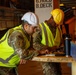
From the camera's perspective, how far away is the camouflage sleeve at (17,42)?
11.5 ft

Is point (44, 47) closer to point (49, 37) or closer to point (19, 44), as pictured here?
point (49, 37)

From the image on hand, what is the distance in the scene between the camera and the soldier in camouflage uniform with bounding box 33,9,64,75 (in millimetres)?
4379

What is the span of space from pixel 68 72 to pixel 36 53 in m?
3.49

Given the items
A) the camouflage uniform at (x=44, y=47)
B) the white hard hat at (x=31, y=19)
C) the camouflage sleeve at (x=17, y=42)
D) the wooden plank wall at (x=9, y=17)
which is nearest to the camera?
the camouflage sleeve at (x=17, y=42)

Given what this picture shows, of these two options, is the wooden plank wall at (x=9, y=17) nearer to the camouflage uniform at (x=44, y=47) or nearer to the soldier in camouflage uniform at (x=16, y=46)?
the camouflage uniform at (x=44, y=47)

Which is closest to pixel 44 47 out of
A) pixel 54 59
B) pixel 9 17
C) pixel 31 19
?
pixel 54 59

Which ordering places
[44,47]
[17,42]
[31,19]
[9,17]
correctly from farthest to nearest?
[9,17] < [44,47] < [31,19] < [17,42]

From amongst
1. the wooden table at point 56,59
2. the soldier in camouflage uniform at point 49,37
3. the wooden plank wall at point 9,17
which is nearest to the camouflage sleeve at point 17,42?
the wooden table at point 56,59

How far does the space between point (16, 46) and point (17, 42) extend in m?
0.05

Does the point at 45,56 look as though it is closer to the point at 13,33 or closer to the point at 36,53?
the point at 36,53

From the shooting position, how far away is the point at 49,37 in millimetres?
4441

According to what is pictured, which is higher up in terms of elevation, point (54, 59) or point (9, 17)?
point (9, 17)

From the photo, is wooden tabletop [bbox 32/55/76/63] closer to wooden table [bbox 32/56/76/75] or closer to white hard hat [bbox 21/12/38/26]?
wooden table [bbox 32/56/76/75]

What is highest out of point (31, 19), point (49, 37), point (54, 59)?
point (31, 19)
